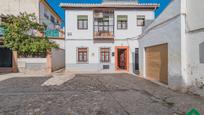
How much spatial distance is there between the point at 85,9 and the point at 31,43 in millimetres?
6145

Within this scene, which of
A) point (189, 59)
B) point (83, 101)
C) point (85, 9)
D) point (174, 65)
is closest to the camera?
point (83, 101)

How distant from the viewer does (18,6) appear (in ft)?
64.7

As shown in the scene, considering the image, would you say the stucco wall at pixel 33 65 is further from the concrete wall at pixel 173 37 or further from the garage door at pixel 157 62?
the concrete wall at pixel 173 37

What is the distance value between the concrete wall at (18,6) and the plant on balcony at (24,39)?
4.70 metres

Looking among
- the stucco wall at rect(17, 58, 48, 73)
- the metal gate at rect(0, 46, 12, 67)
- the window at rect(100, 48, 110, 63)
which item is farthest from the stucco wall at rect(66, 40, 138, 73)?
the metal gate at rect(0, 46, 12, 67)

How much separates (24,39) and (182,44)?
12.8 m

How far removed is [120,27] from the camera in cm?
1739

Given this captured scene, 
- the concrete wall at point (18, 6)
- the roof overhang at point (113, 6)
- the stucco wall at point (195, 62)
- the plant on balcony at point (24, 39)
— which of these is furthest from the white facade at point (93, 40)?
the stucco wall at point (195, 62)

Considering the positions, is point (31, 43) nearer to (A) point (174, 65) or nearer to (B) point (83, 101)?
(B) point (83, 101)

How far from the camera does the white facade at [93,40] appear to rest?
16.9 m

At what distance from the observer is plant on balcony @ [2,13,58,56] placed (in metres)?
14.6

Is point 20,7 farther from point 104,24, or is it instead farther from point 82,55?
point 104,24

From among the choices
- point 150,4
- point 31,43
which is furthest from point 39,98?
point 150,4

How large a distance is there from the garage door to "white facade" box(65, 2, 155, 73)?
555 cm
